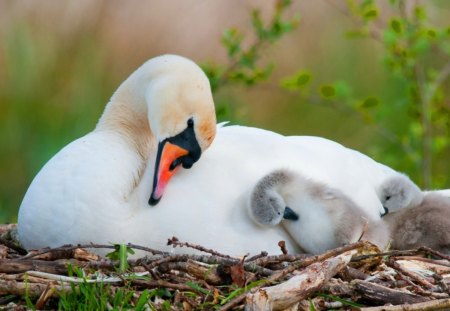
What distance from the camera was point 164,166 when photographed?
20.5 ft

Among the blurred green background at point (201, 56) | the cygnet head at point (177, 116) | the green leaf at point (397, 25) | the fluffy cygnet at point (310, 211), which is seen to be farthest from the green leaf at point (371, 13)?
the fluffy cygnet at point (310, 211)

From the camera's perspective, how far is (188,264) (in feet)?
18.6

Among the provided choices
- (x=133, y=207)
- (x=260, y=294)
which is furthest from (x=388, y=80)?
(x=260, y=294)

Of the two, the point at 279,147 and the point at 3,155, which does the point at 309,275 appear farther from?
the point at 3,155

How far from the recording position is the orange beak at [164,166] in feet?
20.3

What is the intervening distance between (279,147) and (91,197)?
111cm

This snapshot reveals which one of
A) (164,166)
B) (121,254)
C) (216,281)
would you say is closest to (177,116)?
(164,166)

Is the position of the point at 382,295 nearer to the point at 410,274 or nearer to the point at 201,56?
the point at 410,274

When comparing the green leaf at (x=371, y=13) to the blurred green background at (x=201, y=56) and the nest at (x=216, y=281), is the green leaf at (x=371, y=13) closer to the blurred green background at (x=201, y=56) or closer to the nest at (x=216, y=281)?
the blurred green background at (x=201, y=56)

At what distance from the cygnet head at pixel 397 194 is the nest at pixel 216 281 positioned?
72 centimetres

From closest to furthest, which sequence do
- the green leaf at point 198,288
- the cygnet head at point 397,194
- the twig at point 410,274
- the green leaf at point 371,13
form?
the green leaf at point 198,288, the twig at point 410,274, the cygnet head at point 397,194, the green leaf at point 371,13

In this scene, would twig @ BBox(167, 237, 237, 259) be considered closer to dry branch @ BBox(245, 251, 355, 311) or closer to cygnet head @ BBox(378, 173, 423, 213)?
dry branch @ BBox(245, 251, 355, 311)

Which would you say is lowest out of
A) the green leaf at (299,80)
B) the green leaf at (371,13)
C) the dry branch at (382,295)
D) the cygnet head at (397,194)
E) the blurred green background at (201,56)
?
the dry branch at (382,295)

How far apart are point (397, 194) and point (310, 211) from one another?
2.11 feet
